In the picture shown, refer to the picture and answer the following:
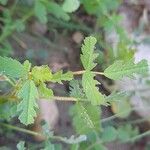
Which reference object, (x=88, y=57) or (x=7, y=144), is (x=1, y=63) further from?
(x=7, y=144)

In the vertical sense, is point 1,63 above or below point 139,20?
below

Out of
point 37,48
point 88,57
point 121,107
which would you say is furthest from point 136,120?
point 88,57

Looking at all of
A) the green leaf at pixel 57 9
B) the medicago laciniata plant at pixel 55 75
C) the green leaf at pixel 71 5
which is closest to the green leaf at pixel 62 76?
the medicago laciniata plant at pixel 55 75

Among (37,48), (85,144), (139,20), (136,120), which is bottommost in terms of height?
(85,144)

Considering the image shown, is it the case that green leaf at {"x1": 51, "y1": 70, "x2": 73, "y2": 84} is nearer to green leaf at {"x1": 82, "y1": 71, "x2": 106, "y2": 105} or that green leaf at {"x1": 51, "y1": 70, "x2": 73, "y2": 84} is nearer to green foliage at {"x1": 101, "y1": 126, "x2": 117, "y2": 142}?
green leaf at {"x1": 82, "y1": 71, "x2": 106, "y2": 105}

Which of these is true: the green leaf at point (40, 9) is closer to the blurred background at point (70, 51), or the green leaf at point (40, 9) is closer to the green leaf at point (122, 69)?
the blurred background at point (70, 51)

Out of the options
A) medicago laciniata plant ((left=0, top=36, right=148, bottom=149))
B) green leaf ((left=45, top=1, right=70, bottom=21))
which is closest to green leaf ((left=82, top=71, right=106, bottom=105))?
medicago laciniata plant ((left=0, top=36, right=148, bottom=149))

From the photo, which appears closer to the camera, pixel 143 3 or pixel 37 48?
pixel 37 48
